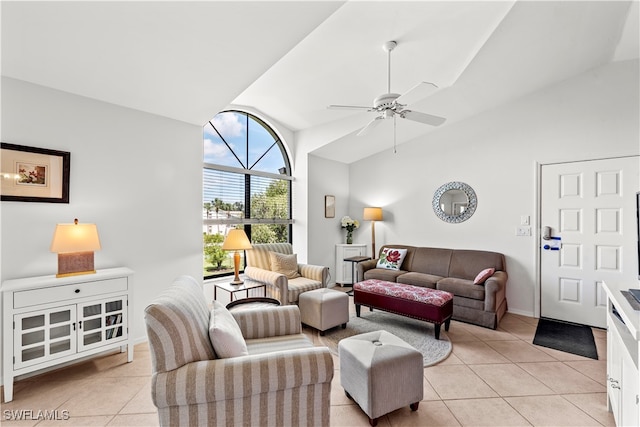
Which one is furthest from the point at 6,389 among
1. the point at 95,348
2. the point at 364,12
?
A: the point at 364,12

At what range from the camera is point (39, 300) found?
2.06 meters

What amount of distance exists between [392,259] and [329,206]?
145 centimetres

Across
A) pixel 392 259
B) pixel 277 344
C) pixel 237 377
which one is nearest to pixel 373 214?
pixel 392 259

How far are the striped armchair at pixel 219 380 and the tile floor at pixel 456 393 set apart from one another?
0.62 metres

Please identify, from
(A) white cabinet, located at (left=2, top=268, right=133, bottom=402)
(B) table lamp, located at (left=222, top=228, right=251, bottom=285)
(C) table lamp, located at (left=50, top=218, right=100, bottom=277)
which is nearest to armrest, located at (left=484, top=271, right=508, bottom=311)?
(B) table lamp, located at (left=222, top=228, right=251, bottom=285)

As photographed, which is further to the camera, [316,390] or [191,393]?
[316,390]

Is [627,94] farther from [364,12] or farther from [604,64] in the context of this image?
[364,12]

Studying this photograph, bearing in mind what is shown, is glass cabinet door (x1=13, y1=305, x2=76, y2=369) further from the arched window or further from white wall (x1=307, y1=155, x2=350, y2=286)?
white wall (x1=307, y1=155, x2=350, y2=286)

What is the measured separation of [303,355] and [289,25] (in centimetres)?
203

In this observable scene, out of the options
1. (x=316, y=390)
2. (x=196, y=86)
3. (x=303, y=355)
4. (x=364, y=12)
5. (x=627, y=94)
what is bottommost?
(x=316, y=390)

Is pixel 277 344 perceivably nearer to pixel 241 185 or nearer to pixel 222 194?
Answer: pixel 222 194

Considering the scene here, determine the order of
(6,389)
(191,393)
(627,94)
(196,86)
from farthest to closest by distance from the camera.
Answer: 1. (627,94)
2. (196,86)
3. (6,389)
4. (191,393)

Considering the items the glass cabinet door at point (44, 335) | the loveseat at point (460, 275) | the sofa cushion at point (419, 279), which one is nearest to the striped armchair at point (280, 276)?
the loveseat at point (460, 275)

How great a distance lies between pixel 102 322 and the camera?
2344 mm
